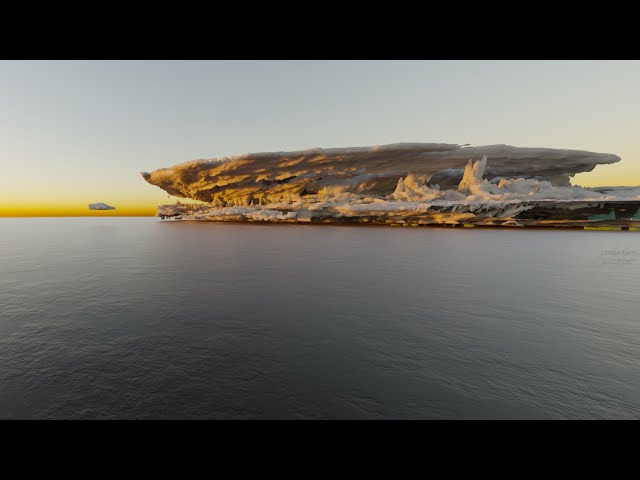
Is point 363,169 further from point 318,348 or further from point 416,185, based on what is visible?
point 318,348

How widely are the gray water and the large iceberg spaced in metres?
26.4

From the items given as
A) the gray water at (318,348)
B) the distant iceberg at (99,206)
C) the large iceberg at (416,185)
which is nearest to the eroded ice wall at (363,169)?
the large iceberg at (416,185)

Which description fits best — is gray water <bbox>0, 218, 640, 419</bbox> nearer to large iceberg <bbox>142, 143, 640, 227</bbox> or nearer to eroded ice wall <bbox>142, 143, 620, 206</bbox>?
large iceberg <bbox>142, 143, 640, 227</bbox>

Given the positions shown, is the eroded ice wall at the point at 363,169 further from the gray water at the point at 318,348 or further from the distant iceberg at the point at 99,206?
the distant iceberg at the point at 99,206

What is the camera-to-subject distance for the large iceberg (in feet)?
105

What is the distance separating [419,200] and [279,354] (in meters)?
35.3

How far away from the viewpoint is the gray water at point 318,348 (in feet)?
10.7

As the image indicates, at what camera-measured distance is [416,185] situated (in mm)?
38000

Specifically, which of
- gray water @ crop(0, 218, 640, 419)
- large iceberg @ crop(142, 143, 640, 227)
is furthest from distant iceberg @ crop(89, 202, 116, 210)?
gray water @ crop(0, 218, 640, 419)

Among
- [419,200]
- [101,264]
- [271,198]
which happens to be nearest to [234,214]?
[271,198]

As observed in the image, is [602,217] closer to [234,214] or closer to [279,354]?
[279,354]
